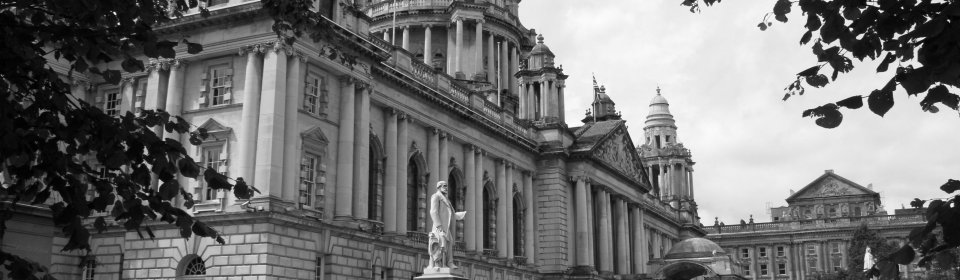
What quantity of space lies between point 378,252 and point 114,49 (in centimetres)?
2401

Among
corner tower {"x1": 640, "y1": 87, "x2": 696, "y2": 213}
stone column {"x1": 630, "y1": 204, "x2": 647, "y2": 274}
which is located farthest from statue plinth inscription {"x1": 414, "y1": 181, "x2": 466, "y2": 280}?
corner tower {"x1": 640, "y1": 87, "x2": 696, "y2": 213}

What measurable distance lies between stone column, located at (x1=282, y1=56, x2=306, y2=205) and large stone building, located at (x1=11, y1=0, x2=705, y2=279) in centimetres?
5

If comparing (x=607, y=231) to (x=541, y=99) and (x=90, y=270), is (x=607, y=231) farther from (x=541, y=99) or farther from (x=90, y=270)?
(x=90, y=270)

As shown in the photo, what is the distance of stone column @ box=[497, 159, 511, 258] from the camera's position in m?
46.0

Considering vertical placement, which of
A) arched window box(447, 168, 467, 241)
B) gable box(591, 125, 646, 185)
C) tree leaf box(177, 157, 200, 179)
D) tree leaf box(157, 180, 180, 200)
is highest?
gable box(591, 125, 646, 185)

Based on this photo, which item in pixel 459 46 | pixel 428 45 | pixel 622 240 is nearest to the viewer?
pixel 622 240

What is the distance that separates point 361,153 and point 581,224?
2042cm

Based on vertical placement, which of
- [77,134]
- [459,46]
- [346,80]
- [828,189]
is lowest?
[77,134]

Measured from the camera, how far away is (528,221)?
163ft

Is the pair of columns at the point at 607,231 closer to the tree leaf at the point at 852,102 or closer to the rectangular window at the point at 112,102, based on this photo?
the rectangular window at the point at 112,102

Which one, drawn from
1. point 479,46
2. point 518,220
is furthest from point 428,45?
point 518,220

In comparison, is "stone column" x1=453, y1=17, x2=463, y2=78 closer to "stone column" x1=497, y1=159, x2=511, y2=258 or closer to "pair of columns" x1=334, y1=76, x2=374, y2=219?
"stone column" x1=497, y1=159, x2=511, y2=258

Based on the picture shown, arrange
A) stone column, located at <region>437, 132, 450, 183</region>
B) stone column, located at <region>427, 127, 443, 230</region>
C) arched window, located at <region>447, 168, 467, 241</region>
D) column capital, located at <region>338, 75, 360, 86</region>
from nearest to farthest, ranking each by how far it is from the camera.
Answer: column capital, located at <region>338, 75, 360, 86</region>, stone column, located at <region>427, 127, 443, 230</region>, stone column, located at <region>437, 132, 450, 183</region>, arched window, located at <region>447, 168, 467, 241</region>

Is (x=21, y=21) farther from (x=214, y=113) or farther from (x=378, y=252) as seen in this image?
(x=378, y=252)
